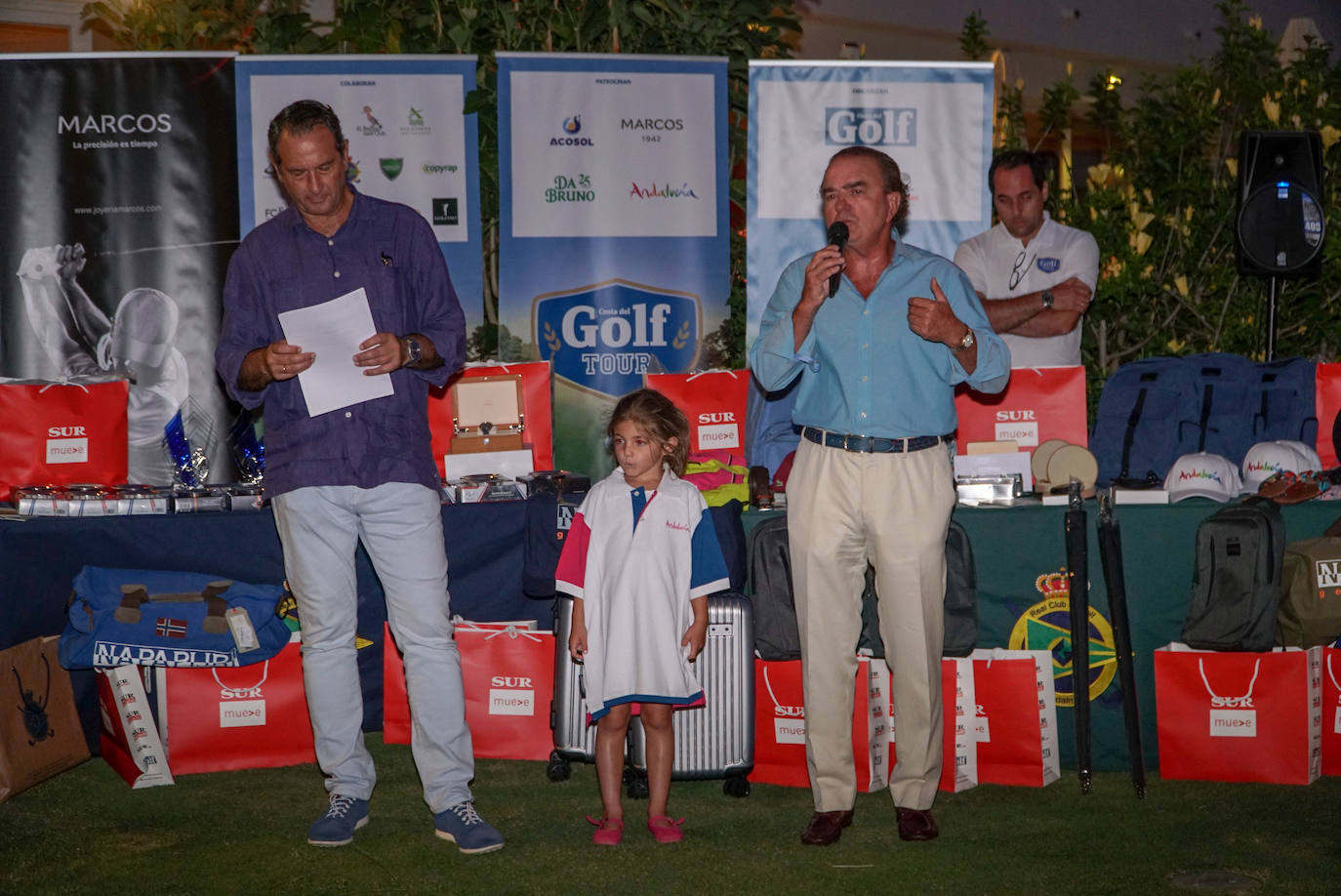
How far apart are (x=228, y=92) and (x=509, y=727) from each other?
291 centimetres

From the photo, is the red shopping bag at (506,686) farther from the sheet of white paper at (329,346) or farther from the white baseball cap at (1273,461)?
the white baseball cap at (1273,461)

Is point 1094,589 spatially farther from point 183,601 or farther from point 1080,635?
point 183,601

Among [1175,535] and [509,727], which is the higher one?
[1175,535]

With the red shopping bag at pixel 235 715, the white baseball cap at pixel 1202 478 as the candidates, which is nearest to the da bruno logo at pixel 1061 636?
the white baseball cap at pixel 1202 478

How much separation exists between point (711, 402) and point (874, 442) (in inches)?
57.1

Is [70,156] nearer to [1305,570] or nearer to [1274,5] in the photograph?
[1305,570]

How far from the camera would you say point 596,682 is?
330 centimetres

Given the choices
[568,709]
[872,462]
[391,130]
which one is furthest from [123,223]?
[872,462]

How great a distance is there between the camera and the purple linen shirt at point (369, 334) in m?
3.18

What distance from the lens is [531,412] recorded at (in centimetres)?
464

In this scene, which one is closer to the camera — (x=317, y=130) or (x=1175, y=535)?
(x=317, y=130)

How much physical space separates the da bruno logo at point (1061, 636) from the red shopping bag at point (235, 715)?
89.8 inches

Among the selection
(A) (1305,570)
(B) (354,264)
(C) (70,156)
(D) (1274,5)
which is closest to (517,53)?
A: (C) (70,156)

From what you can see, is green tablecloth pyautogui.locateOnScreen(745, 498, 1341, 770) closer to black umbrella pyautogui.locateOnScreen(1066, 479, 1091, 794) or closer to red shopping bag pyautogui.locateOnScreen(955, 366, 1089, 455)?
black umbrella pyautogui.locateOnScreen(1066, 479, 1091, 794)
